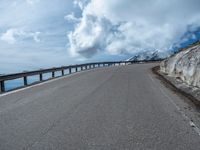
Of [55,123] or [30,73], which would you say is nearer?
[55,123]

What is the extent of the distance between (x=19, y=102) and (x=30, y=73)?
9.50 metres

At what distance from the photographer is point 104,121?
719 cm

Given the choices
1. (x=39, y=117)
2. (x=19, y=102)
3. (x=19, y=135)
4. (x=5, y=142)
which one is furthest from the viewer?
(x=19, y=102)

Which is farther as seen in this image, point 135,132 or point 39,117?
point 39,117

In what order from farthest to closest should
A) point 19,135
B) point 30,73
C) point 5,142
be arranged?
point 30,73 → point 19,135 → point 5,142

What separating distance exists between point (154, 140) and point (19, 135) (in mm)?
2927

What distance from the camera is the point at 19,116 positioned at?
8031mm

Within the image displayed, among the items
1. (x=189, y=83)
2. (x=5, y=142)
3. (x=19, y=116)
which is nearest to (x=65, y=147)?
(x=5, y=142)

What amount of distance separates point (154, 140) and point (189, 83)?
977 centimetres

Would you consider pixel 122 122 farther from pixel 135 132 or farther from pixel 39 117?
pixel 39 117

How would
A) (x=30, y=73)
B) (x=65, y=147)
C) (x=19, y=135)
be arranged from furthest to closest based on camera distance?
(x=30, y=73)
(x=19, y=135)
(x=65, y=147)

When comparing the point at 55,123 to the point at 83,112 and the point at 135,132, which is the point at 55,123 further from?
the point at 135,132

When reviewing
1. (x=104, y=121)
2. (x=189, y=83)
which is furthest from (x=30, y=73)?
(x=104, y=121)

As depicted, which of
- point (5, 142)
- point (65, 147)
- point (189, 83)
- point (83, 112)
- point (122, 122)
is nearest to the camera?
point (65, 147)
